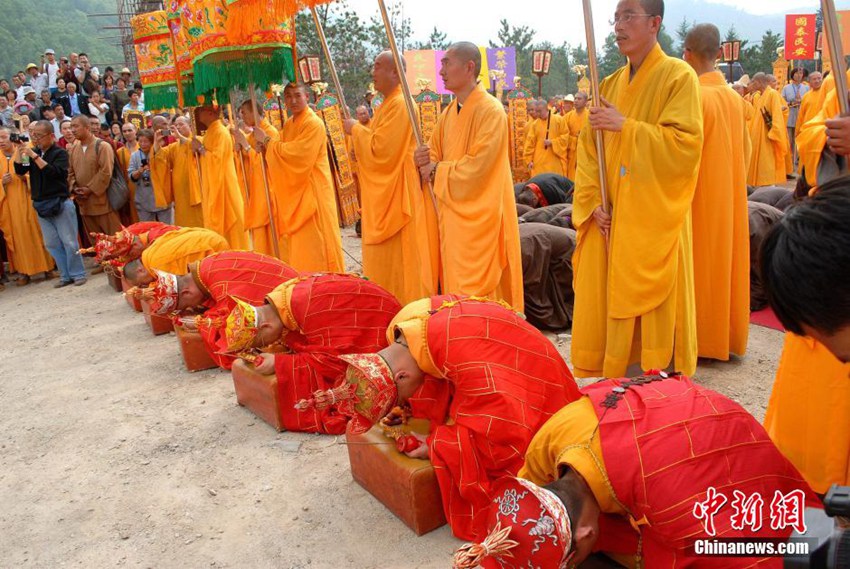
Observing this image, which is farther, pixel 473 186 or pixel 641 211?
pixel 473 186

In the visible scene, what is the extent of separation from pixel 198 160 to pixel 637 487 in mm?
6692

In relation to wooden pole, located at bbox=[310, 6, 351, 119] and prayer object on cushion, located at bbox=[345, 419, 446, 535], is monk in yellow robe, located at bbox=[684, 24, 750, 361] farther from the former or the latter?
wooden pole, located at bbox=[310, 6, 351, 119]

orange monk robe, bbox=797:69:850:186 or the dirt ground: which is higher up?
orange monk robe, bbox=797:69:850:186

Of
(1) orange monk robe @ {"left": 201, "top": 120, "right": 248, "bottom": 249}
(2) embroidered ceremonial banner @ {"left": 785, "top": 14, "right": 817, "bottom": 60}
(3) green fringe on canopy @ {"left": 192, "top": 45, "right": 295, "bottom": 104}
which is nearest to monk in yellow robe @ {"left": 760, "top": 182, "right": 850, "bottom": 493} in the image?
(3) green fringe on canopy @ {"left": 192, "top": 45, "right": 295, "bottom": 104}

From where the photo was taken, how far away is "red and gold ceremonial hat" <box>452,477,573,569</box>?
1.64 meters

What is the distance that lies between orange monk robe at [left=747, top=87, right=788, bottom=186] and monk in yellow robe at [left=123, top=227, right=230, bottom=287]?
357 inches

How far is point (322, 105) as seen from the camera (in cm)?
1080

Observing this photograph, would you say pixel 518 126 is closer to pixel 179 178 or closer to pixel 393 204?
pixel 179 178

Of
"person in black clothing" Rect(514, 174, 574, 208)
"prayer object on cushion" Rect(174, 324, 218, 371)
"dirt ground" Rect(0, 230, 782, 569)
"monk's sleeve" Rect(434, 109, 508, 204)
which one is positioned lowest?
"dirt ground" Rect(0, 230, 782, 569)

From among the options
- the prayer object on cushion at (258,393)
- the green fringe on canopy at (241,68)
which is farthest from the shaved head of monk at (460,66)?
the prayer object on cushion at (258,393)

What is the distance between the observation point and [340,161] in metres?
10.9

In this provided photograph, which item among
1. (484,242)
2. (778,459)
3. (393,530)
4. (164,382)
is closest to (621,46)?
(484,242)

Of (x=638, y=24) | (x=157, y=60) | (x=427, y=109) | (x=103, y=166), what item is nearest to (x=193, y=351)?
(x=157, y=60)

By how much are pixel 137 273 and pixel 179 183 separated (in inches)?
120
